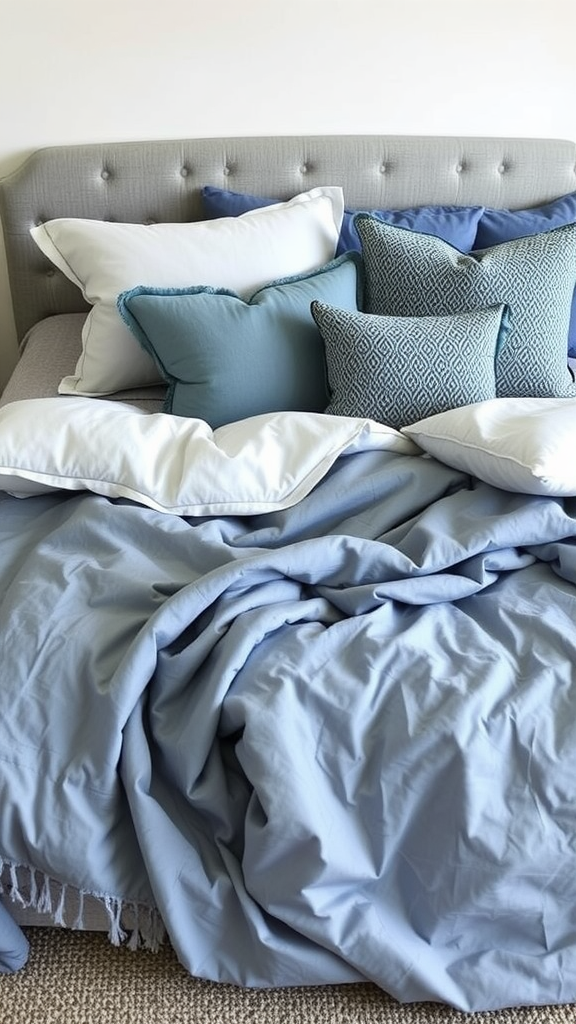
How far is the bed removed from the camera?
1127 millimetres

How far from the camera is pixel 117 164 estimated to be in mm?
2102

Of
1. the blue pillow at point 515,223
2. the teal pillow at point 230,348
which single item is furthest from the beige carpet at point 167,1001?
the blue pillow at point 515,223

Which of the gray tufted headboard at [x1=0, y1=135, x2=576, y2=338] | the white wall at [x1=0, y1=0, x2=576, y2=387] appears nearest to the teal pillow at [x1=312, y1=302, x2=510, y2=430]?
the gray tufted headboard at [x1=0, y1=135, x2=576, y2=338]

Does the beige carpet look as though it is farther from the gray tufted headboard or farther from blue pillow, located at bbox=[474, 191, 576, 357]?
the gray tufted headboard

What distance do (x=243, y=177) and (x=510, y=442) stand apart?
1109mm

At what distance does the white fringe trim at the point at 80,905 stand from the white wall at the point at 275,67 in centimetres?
165

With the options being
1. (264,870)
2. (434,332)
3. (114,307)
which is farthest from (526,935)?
(114,307)

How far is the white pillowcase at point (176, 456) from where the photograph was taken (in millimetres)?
1433

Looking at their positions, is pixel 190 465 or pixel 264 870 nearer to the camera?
pixel 264 870

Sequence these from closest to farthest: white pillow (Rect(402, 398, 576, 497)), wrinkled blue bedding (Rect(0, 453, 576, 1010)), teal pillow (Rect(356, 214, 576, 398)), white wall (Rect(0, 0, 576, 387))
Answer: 1. wrinkled blue bedding (Rect(0, 453, 576, 1010))
2. white pillow (Rect(402, 398, 576, 497))
3. teal pillow (Rect(356, 214, 576, 398))
4. white wall (Rect(0, 0, 576, 387))

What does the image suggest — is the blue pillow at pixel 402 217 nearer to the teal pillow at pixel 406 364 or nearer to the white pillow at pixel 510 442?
the teal pillow at pixel 406 364

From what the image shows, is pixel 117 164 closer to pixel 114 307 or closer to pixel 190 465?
pixel 114 307

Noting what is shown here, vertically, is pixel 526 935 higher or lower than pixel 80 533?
lower

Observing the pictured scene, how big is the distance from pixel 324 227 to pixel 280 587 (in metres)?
0.99
